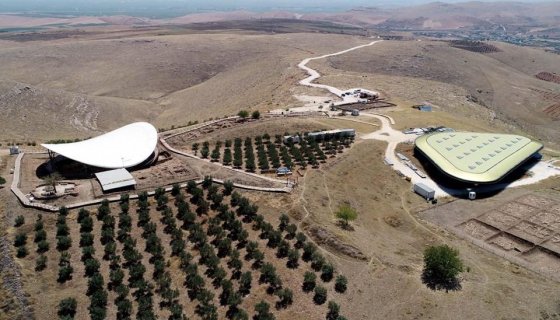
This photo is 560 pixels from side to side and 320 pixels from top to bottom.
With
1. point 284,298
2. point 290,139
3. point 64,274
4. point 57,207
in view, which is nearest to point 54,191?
point 57,207

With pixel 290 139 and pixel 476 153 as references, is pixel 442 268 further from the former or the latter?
pixel 290 139

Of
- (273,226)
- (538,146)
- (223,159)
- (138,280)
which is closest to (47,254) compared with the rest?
(138,280)

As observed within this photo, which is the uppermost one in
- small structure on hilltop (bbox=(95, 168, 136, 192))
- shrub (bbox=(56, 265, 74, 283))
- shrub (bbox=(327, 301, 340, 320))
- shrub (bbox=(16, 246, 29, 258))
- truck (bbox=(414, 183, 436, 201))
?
small structure on hilltop (bbox=(95, 168, 136, 192))

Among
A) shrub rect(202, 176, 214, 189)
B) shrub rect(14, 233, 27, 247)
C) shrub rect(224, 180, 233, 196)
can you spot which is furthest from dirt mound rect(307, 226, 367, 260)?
shrub rect(14, 233, 27, 247)

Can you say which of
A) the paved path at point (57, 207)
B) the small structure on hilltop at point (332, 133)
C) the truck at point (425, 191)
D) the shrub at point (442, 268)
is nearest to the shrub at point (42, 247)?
the paved path at point (57, 207)

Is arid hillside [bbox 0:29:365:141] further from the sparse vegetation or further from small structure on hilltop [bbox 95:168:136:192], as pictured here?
the sparse vegetation

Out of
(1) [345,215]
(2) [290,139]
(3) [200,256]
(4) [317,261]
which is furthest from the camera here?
(2) [290,139]
